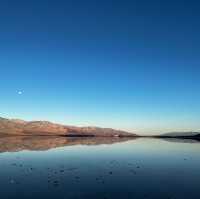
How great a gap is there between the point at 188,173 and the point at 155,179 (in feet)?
29.3

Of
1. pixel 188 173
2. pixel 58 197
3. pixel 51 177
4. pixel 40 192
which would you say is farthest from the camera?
pixel 188 173

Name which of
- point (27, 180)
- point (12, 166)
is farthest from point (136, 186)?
point (12, 166)

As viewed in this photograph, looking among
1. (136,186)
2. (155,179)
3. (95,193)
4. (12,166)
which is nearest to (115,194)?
(95,193)

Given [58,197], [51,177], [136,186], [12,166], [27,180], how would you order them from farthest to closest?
1. [12,166]
2. [51,177]
3. [27,180]
4. [136,186]
5. [58,197]

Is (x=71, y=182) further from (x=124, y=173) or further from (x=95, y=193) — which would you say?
(x=124, y=173)

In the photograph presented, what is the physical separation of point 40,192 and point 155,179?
58.8 feet

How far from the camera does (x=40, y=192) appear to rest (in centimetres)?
3344

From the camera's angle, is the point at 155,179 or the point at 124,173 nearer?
the point at 155,179

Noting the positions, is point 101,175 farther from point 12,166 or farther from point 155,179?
point 12,166

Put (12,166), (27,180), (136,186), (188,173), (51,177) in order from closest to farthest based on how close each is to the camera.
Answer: (136,186)
(27,180)
(51,177)
(188,173)
(12,166)

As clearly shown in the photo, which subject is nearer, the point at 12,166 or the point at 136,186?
the point at 136,186

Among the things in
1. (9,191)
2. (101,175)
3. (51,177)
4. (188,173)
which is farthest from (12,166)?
(188,173)

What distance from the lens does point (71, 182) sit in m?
40.0

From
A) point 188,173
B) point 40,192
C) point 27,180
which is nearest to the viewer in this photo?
point 40,192
